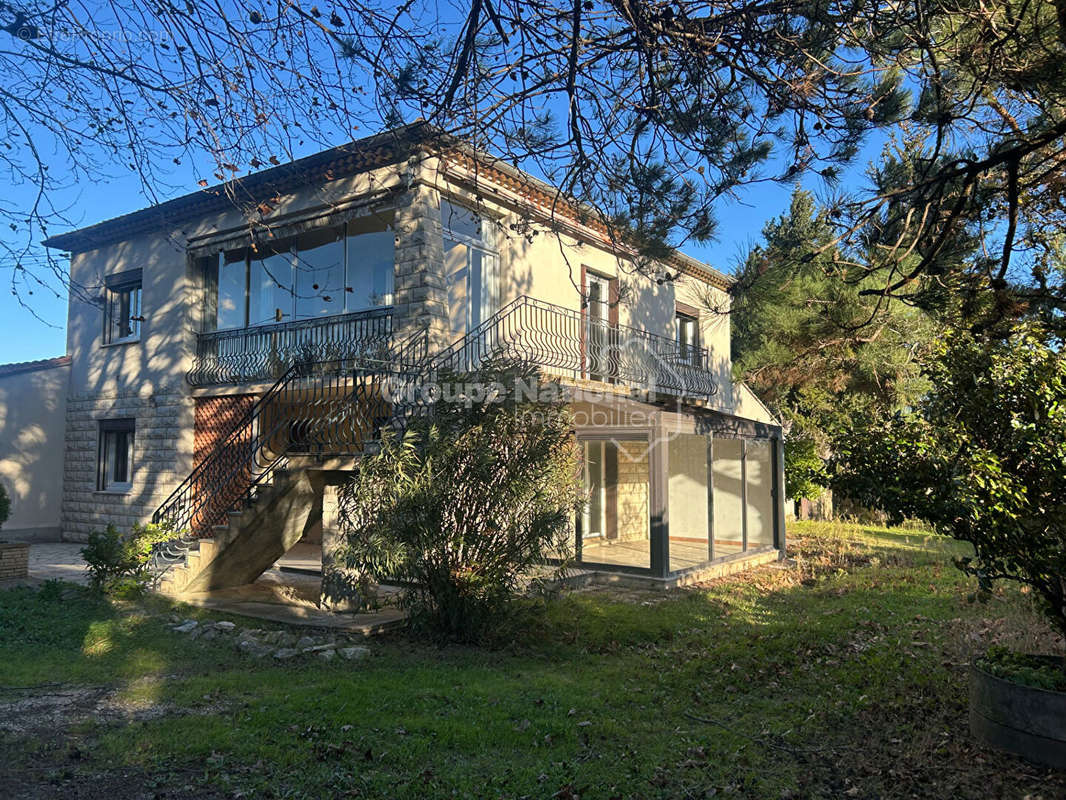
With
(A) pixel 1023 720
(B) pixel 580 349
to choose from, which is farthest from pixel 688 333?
(A) pixel 1023 720

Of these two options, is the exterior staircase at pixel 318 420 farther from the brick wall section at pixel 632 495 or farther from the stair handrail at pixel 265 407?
the brick wall section at pixel 632 495

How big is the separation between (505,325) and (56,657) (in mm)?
7434

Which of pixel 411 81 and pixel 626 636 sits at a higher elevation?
pixel 411 81

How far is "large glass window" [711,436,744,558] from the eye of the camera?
14984 mm

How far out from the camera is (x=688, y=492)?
15.8 metres

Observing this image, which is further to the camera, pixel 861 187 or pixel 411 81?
pixel 861 187

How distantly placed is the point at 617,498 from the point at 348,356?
22.1ft

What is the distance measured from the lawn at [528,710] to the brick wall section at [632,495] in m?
7.13

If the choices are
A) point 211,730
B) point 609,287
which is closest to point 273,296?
point 609,287

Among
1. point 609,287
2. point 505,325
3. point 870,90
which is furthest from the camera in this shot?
point 609,287

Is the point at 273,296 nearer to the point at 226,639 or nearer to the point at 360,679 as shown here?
the point at 226,639

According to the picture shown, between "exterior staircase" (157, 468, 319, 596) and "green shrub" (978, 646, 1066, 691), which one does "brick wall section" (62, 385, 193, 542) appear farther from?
"green shrub" (978, 646, 1066, 691)

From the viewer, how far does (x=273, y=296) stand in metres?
13.1

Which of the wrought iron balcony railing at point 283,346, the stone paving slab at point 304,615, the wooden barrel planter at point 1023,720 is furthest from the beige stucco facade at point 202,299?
the wooden barrel planter at point 1023,720
